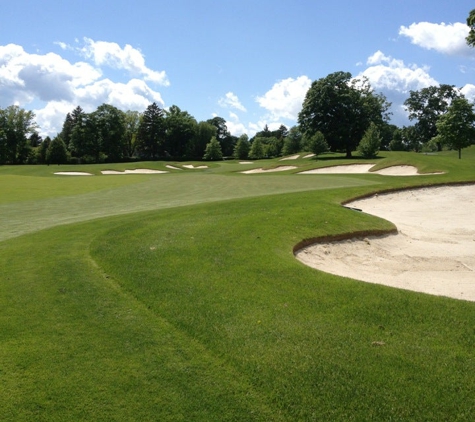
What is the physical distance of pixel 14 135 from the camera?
A: 90.1 meters

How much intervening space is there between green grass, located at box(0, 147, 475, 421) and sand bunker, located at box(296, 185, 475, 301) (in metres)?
1.46

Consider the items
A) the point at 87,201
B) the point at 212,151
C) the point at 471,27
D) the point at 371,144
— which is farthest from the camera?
the point at 212,151

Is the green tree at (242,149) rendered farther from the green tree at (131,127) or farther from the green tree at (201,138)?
the green tree at (131,127)

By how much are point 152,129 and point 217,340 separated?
3955 inches

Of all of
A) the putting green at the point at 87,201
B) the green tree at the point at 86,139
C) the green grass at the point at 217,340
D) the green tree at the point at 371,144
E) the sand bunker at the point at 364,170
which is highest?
the green tree at the point at 86,139

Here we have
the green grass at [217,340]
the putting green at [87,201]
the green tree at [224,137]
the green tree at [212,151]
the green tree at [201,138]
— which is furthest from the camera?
the green tree at [224,137]

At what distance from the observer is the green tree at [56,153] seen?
83.5 meters

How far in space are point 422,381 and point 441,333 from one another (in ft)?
3.71

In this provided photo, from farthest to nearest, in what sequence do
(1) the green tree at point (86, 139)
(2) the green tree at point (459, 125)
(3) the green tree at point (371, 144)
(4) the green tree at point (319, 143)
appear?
(1) the green tree at point (86, 139) → (4) the green tree at point (319, 143) → (3) the green tree at point (371, 144) → (2) the green tree at point (459, 125)

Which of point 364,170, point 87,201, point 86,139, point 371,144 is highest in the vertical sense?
point 86,139

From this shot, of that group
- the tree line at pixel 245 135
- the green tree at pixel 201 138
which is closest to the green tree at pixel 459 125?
the tree line at pixel 245 135

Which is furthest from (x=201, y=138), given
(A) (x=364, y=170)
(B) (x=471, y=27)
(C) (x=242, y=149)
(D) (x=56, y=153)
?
(B) (x=471, y=27)

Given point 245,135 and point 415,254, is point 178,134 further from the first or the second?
point 415,254

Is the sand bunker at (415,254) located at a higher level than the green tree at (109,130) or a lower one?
lower
